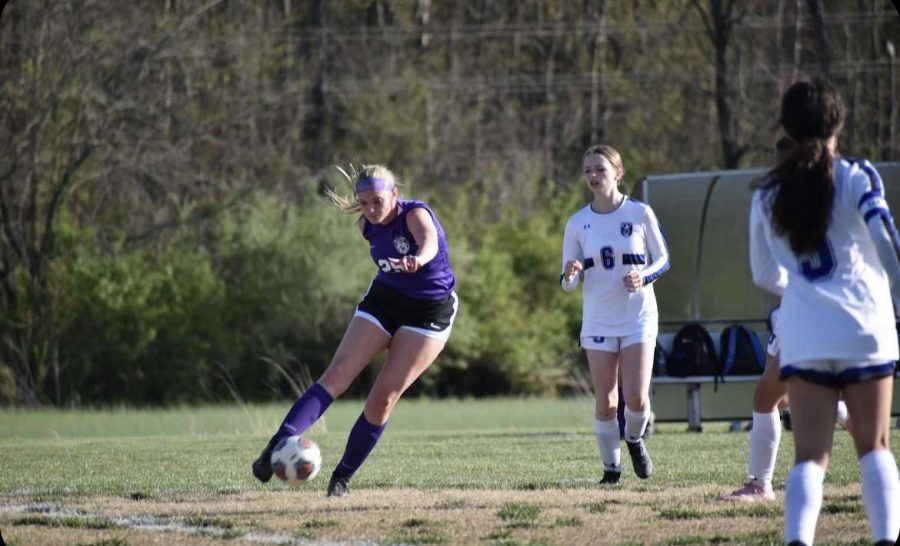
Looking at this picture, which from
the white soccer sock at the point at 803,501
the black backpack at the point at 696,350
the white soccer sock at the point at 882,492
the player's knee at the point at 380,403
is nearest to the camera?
the white soccer sock at the point at 803,501

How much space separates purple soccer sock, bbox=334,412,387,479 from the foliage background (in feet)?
74.4

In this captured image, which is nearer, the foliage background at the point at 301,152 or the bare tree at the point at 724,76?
the foliage background at the point at 301,152

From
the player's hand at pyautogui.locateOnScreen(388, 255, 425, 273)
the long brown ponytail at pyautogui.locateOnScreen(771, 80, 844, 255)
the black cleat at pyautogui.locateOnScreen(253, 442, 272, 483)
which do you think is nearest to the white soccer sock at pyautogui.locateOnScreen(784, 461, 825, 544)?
the long brown ponytail at pyautogui.locateOnScreen(771, 80, 844, 255)

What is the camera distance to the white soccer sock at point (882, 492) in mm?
5621

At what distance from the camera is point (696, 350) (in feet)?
54.5

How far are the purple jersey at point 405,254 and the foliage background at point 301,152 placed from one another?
22333mm

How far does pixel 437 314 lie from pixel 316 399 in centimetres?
83

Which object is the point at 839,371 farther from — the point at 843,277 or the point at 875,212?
the point at 875,212

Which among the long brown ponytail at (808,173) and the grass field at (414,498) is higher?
the long brown ponytail at (808,173)

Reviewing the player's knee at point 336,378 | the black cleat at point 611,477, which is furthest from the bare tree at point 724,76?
the player's knee at point 336,378

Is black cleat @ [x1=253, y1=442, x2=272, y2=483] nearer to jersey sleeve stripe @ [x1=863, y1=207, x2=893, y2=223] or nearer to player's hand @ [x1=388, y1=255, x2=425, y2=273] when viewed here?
player's hand @ [x1=388, y1=255, x2=425, y2=273]

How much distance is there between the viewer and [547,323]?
37.9 metres

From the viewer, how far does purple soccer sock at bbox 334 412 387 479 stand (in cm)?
866

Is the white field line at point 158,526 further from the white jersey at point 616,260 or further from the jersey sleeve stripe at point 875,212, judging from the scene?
the white jersey at point 616,260
